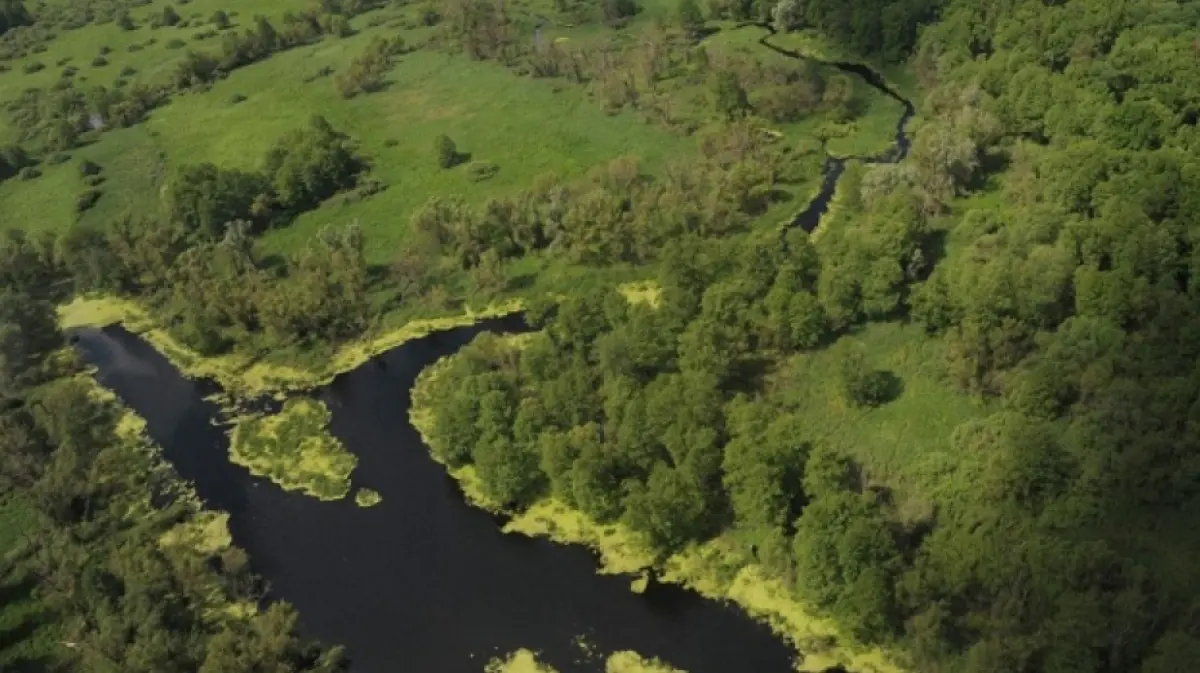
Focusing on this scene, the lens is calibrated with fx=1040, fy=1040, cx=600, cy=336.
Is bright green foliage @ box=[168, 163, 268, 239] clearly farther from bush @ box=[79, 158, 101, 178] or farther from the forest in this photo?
bush @ box=[79, 158, 101, 178]

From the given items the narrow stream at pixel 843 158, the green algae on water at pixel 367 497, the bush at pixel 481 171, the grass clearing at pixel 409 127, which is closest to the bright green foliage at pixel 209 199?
the grass clearing at pixel 409 127

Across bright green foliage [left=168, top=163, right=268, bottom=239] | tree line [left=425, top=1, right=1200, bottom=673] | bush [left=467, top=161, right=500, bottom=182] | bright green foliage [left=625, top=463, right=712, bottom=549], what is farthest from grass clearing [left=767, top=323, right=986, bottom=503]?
bright green foliage [left=168, top=163, right=268, bottom=239]

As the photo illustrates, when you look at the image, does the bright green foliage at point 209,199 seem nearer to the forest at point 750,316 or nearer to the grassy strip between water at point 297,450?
the forest at point 750,316

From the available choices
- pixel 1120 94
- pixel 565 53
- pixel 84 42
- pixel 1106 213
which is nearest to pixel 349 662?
pixel 1106 213

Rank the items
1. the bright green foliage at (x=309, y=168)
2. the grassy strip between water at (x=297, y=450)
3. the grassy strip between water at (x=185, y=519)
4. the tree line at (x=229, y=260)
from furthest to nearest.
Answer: the bright green foliage at (x=309, y=168), the tree line at (x=229, y=260), the grassy strip between water at (x=297, y=450), the grassy strip between water at (x=185, y=519)

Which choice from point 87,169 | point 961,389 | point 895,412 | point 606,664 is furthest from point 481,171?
point 606,664

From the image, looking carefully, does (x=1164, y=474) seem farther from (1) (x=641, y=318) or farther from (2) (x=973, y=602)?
(1) (x=641, y=318)
